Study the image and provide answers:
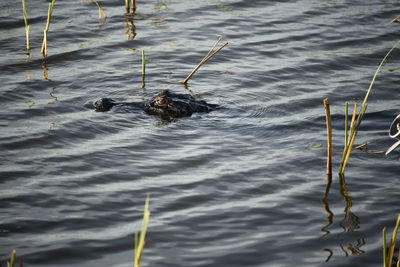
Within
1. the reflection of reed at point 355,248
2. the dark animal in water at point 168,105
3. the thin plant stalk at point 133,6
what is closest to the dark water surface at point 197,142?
the reflection of reed at point 355,248

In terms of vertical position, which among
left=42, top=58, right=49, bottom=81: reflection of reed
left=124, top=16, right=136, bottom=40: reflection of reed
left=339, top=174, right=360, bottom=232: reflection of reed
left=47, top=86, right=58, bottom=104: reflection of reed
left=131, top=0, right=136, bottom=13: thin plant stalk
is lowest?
left=339, top=174, right=360, bottom=232: reflection of reed

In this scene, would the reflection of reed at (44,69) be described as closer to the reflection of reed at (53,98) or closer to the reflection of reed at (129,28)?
the reflection of reed at (53,98)

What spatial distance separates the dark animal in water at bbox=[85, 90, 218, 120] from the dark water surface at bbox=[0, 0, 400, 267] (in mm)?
134

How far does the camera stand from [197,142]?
6.30 m

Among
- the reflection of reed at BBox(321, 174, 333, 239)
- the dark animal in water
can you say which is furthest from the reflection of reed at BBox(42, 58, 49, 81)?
the reflection of reed at BBox(321, 174, 333, 239)

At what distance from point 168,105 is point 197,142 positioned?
786 mm

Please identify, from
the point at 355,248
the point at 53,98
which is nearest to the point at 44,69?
the point at 53,98

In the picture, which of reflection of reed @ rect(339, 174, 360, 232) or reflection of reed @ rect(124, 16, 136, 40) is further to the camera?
reflection of reed @ rect(124, 16, 136, 40)

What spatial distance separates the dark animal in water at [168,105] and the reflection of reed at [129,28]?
121 inches

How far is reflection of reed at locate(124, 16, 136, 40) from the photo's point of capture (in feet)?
32.8

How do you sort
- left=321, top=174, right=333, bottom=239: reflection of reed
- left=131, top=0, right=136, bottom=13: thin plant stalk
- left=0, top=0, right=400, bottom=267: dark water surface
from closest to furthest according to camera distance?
left=0, top=0, right=400, bottom=267: dark water surface < left=321, top=174, right=333, bottom=239: reflection of reed < left=131, top=0, right=136, bottom=13: thin plant stalk

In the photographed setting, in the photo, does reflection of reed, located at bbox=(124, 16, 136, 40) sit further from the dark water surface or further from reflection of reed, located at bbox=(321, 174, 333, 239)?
reflection of reed, located at bbox=(321, 174, 333, 239)

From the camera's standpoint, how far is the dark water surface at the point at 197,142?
14.6 feet

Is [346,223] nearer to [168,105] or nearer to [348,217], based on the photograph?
[348,217]
